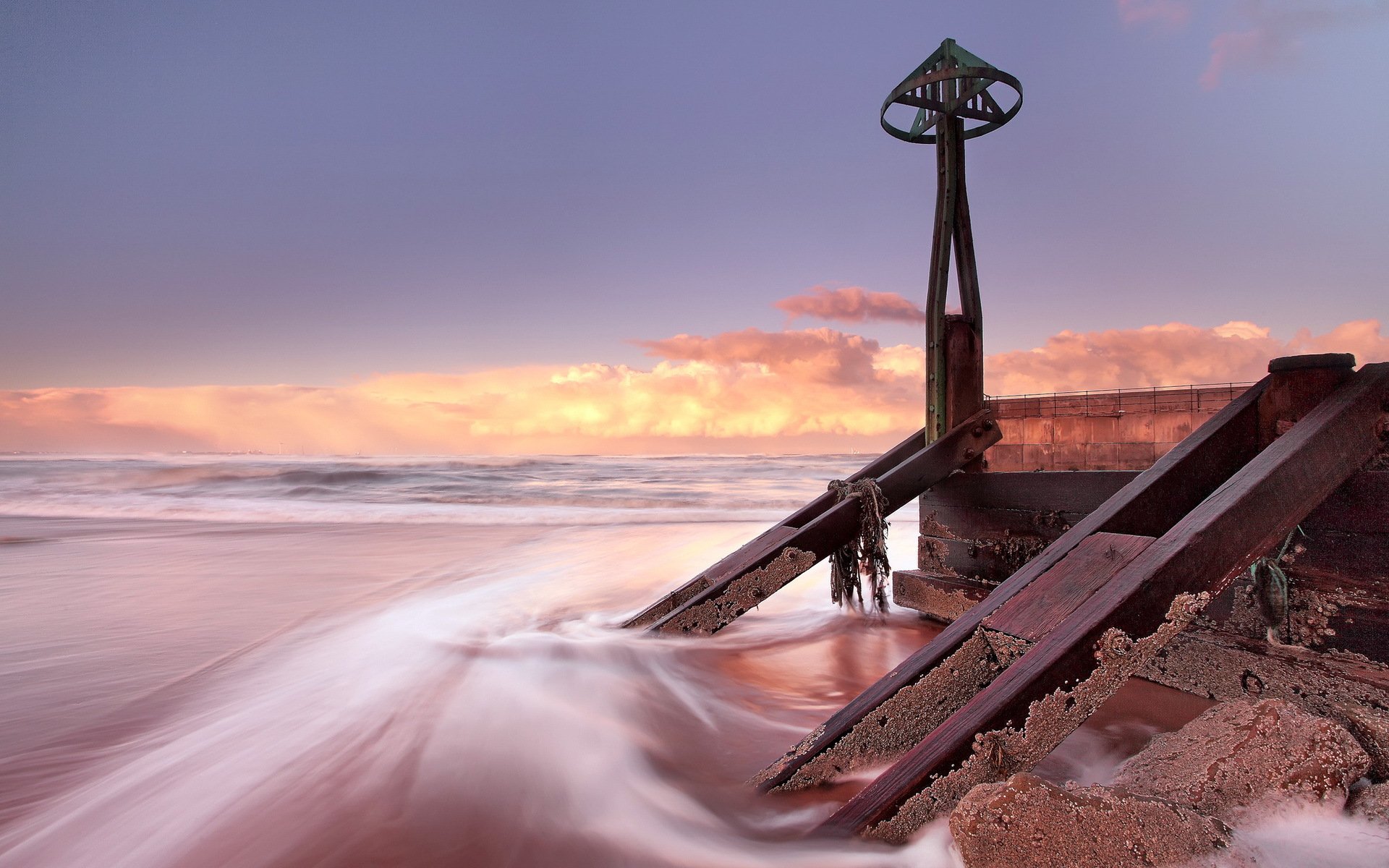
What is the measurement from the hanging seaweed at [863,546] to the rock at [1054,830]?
1.89 metres

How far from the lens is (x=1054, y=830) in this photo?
1301 mm

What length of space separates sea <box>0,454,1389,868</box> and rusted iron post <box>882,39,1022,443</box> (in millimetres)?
1354

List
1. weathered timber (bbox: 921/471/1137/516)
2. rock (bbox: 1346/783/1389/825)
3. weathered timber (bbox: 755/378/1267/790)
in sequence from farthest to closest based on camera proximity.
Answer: weathered timber (bbox: 921/471/1137/516) → weathered timber (bbox: 755/378/1267/790) → rock (bbox: 1346/783/1389/825)

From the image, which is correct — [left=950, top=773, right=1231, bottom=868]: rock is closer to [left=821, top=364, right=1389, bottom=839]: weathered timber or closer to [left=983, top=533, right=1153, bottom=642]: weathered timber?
[left=821, top=364, right=1389, bottom=839]: weathered timber

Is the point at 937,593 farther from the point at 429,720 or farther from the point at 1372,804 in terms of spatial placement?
the point at 429,720

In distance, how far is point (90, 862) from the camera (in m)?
1.80

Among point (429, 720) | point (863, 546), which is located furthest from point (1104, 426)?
point (429, 720)

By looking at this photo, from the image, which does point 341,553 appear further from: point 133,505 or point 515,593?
point 133,505

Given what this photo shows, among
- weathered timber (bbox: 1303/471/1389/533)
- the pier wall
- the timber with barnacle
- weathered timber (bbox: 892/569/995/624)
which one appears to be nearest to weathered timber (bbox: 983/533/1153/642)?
the timber with barnacle

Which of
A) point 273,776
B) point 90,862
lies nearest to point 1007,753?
point 273,776

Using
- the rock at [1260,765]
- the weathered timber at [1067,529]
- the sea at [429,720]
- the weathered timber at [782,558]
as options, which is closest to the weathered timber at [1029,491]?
the weathered timber at [1067,529]

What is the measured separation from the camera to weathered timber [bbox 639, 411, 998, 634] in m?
3.03

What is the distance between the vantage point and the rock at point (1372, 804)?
163cm

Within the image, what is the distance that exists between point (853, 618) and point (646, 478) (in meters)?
20.0
